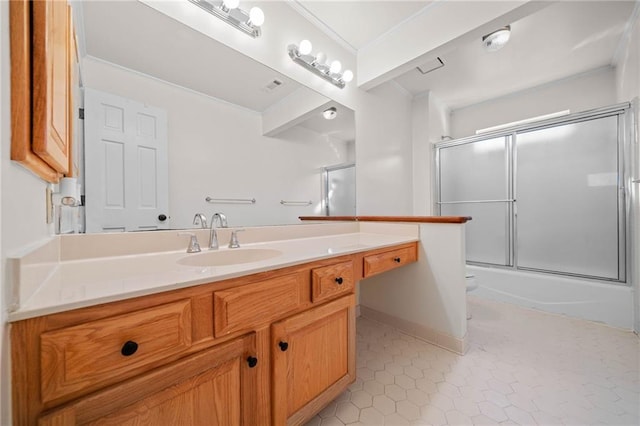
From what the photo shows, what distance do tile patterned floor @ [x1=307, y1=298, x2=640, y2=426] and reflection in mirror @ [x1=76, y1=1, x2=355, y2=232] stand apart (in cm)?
104

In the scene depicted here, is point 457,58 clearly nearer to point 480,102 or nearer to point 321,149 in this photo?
point 480,102

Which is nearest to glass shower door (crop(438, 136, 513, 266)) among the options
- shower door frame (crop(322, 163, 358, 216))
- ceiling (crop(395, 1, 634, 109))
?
ceiling (crop(395, 1, 634, 109))

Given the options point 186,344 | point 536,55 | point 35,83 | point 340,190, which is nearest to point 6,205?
point 35,83

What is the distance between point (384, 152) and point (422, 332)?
1.62 m

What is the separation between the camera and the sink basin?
3.37 ft

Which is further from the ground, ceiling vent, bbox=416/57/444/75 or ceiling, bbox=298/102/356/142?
ceiling vent, bbox=416/57/444/75

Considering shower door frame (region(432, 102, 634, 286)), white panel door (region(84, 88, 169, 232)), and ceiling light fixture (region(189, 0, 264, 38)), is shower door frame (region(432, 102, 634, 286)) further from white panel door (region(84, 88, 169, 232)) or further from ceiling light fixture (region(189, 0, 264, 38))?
white panel door (region(84, 88, 169, 232))

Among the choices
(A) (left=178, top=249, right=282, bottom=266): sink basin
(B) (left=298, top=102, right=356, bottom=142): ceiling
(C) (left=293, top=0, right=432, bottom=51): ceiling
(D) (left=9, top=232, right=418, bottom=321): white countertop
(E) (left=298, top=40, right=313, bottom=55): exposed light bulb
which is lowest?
(A) (left=178, top=249, right=282, bottom=266): sink basin

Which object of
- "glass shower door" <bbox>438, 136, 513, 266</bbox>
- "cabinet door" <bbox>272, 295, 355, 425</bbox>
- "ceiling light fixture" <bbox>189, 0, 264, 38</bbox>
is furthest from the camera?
"glass shower door" <bbox>438, 136, 513, 266</bbox>

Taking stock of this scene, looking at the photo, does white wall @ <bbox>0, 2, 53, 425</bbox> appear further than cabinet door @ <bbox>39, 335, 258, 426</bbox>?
No

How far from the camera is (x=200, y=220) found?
3.77ft

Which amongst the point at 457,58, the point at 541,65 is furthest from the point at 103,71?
the point at 541,65

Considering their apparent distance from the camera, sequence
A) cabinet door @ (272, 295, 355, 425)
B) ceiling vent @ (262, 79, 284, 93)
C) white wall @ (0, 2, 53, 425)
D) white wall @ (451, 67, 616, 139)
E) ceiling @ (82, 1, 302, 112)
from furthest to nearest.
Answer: white wall @ (451, 67, 616, 139), ceiling vent @ (262, 79, 284, 93), ceiling @ (82, 1, 302, 112), cabinet door @ (272, 295, 355, 425), white wall @ (0, 2, 53, 425)

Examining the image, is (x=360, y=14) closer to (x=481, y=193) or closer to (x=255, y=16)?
(x=255, y=16)
